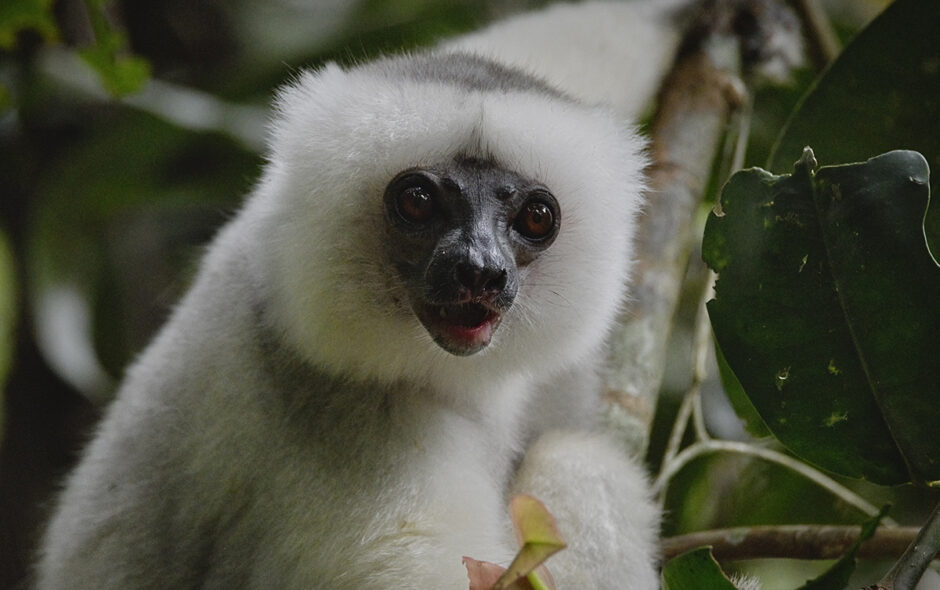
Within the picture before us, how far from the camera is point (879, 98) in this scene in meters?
2.46

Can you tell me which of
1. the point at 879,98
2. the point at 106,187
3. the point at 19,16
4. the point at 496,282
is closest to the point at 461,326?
the point at 496,282

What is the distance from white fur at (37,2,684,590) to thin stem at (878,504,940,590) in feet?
3.26

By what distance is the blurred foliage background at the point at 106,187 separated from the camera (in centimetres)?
414

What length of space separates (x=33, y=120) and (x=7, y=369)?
130 centimetres

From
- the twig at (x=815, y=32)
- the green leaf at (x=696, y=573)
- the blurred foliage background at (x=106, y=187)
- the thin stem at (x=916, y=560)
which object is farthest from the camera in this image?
the blurred foliage background at (x=106, y=187)

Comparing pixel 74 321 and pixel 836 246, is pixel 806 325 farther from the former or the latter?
pixel 74 321

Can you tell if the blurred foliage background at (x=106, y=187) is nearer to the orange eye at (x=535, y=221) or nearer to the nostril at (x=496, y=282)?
the orange eye at (x=535, y=221)

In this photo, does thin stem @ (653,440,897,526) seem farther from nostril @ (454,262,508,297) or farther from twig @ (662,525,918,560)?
nostril @ (454,262,508,297)

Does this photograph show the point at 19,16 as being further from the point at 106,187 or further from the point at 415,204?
the point at 415,204

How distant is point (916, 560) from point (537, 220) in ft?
4.38

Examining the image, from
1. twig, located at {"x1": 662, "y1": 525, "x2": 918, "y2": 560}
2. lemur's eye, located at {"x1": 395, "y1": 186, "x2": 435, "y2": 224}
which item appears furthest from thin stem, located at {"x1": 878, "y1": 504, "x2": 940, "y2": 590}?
lemur's eye, located at {"x1": 395, "y1": 186, "x2": 435, "y2": 224}

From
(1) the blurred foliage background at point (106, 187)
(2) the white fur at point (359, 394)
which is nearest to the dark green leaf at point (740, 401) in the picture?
(2) the white fur at point (359, 394)

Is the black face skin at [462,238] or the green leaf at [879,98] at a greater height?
the green leaf at [879,98]

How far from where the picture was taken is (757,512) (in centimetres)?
335
